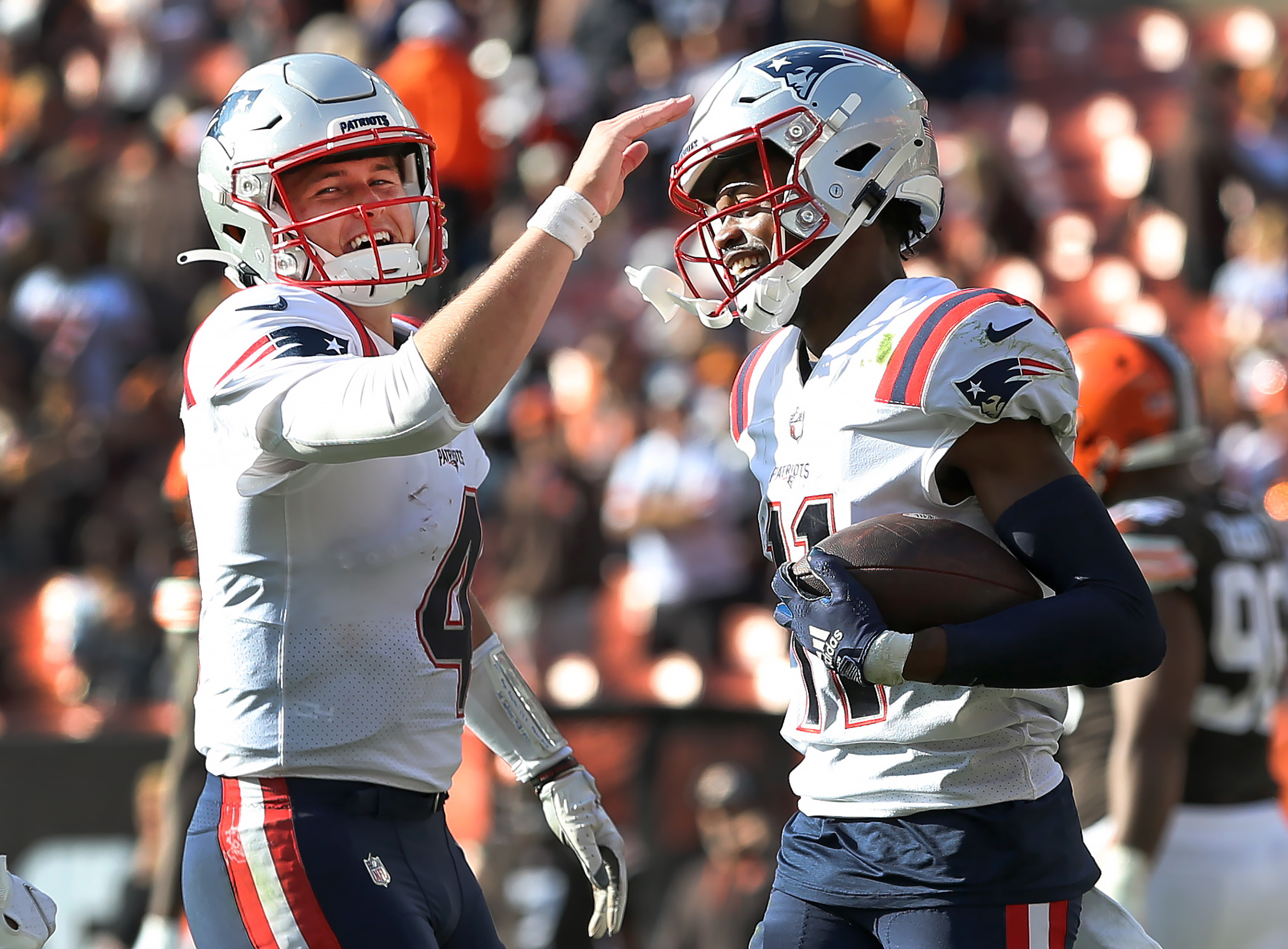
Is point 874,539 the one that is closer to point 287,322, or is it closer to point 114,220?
point 287,322

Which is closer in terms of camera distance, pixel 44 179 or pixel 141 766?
pixel 141 766

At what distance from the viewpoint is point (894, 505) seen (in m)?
2.44

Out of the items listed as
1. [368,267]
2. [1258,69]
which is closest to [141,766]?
[368,267]

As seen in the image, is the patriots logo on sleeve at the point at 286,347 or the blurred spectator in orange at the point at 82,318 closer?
the patriots logo on sleeve at the point at 286,347

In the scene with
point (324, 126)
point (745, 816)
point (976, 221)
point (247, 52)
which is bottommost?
point (745, 816)

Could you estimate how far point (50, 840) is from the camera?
6484 millimetres

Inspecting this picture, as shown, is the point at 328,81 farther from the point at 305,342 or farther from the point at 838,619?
the point at 838,619

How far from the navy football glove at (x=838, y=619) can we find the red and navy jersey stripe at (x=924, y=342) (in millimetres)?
268

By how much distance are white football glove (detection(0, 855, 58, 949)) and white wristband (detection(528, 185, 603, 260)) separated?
1318 mm

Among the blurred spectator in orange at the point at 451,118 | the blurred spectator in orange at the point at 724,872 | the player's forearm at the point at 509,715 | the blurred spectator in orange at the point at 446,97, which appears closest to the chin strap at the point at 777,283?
the player's forearm at the point at 509,715

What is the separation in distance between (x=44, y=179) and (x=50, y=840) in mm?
6404

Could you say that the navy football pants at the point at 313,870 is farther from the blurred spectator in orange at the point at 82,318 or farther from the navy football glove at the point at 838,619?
the blurred spectator in orange at the point at 82,318

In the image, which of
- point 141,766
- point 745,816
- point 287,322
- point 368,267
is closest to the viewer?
point 287,322

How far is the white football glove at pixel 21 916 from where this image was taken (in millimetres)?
2543
